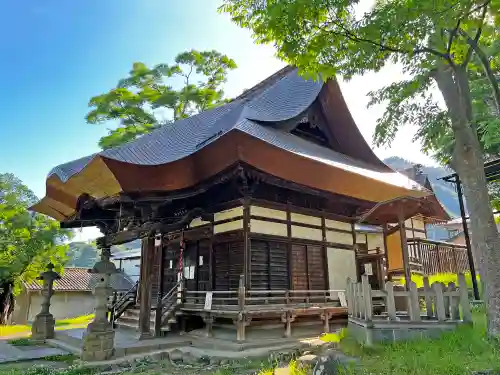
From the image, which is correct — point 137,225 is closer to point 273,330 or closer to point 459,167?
point 273,330

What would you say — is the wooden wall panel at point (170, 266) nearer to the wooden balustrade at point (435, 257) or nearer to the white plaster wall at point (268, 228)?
the white plaster wall at point (268, 228)

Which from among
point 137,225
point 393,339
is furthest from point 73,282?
point 393,339

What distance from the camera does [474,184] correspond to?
17.6ft

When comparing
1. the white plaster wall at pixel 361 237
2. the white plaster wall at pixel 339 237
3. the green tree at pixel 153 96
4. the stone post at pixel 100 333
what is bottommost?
the stone post at pixel 100 333

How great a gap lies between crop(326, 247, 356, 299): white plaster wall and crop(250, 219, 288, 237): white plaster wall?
197 centimetres

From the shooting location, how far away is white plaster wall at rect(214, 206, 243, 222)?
9594 millimetres

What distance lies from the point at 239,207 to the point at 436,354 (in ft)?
19.5

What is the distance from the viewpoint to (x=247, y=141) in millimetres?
7879

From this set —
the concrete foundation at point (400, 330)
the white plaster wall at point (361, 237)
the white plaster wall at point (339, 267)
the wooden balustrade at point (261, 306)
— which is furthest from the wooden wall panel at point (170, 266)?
the white plaster wall at point (361, 237)

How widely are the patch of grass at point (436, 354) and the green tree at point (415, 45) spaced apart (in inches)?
16.6

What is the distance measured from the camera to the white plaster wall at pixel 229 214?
31.5ft

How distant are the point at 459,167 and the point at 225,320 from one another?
6306mm

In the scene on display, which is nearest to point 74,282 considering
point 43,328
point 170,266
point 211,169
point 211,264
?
point 43,328

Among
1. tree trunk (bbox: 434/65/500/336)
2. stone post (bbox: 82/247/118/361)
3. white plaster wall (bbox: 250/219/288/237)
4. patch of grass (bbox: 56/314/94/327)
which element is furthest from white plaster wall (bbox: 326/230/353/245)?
patch of grass (bbox: 56/314/94/327)
